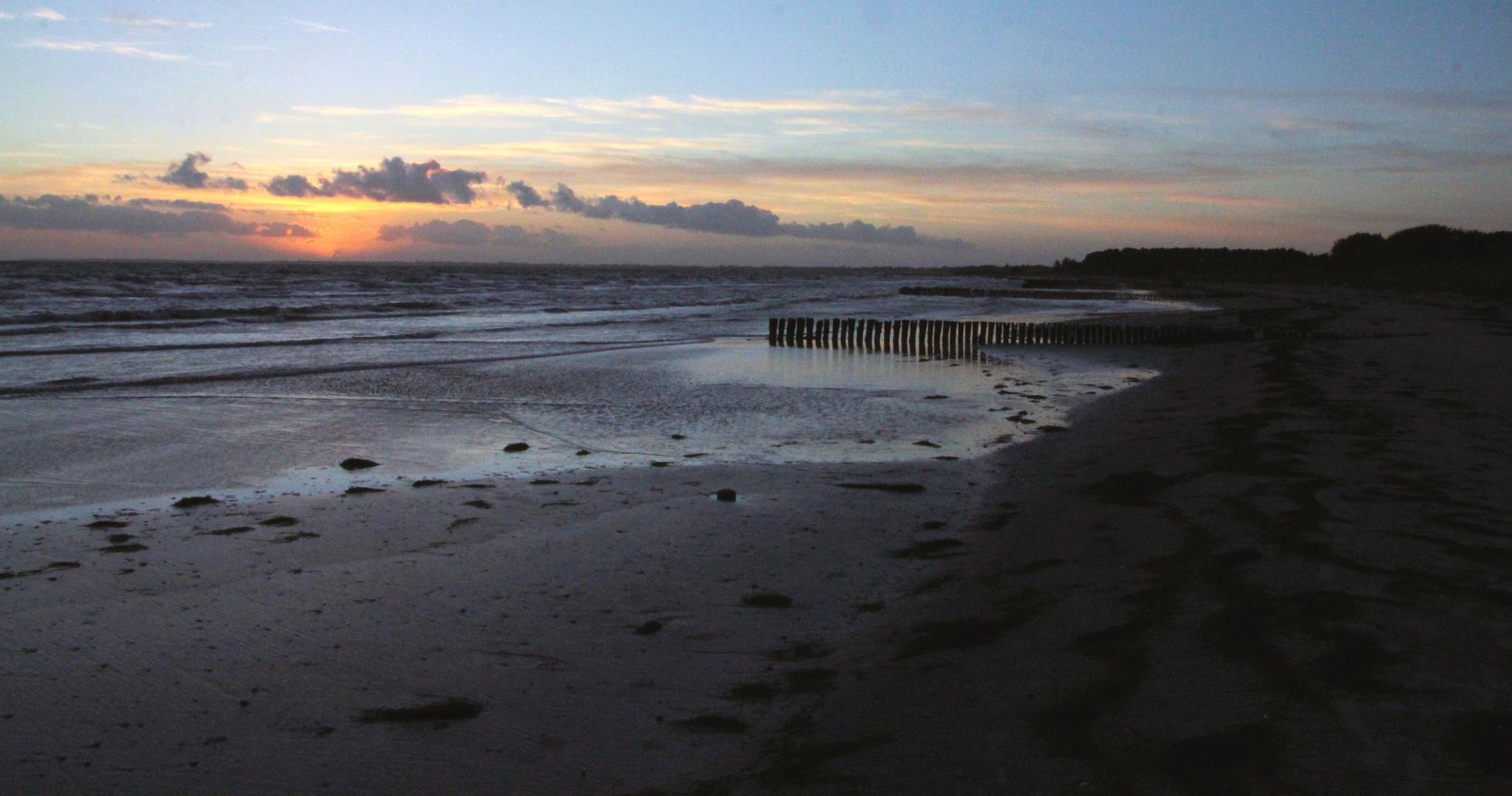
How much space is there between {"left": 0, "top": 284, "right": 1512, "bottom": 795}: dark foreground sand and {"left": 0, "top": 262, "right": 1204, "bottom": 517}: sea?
1601mm

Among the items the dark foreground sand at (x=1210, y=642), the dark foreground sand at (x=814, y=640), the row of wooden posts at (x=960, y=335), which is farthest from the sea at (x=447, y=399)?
the dark foreground sand at (x=1210, y=642)

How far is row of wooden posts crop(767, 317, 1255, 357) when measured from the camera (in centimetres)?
2362

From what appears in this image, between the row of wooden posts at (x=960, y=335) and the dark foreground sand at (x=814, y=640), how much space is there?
16091 millimetres

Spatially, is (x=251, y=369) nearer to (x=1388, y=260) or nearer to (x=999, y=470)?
(x=999, y=470)

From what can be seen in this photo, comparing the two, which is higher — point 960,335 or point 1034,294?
point 1034,294

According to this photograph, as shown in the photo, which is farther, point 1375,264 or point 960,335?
point 1375,264

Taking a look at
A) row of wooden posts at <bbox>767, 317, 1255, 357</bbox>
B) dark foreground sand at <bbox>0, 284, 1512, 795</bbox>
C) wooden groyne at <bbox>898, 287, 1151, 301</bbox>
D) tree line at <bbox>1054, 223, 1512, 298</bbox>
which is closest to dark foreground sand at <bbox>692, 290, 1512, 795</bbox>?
dark foreground sand at <bbox>0, 284, 1512, 795</bbox>

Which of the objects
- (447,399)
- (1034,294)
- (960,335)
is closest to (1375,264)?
(1034,294)

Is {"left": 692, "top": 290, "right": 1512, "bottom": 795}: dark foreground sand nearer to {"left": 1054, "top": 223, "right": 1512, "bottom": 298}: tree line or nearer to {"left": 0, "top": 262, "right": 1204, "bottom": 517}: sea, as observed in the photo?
{"left": 0, "top": 262, "right": 1204, "bottom": 517}: sea

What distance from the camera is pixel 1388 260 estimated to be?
228 ft

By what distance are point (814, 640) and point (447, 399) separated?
10166 mm

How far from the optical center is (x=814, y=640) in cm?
462

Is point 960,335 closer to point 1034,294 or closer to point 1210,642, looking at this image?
point 1210,642

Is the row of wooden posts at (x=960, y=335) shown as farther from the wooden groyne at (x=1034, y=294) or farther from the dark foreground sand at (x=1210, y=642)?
the wooden groyne at (x=1034, y=294)
